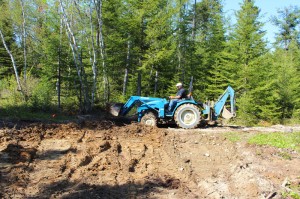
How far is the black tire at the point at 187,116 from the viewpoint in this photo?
Result: 11188 millimetres

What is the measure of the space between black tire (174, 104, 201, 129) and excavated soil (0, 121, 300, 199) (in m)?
1.34

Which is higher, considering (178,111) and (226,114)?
(178,111)

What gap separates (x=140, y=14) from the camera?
18.3 metres

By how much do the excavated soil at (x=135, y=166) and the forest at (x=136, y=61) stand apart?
6509mm

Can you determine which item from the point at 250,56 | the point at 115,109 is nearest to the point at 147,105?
the point at 115,109

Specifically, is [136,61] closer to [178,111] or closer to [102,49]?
[102,49]

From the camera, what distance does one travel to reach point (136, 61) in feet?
63.9

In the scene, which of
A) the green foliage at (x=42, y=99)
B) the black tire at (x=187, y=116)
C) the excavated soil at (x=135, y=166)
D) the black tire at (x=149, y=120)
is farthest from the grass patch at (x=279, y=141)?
the green foliage at (x=42, y=99)

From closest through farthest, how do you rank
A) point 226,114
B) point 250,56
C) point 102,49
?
point 226,114, point 102,49, point 250,56

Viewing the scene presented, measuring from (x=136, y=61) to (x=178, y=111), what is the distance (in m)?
8.96

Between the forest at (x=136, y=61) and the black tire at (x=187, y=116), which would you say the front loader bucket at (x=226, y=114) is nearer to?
the black tire at (x=187, y=116)

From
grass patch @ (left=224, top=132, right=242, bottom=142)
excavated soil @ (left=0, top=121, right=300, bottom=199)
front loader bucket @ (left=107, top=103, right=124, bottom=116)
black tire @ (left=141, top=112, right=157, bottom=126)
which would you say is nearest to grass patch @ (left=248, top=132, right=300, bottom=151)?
excavated soil @ (left=0, top=121, right=300, bottom=199)

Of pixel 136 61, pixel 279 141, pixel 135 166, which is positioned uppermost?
pixel 136 61

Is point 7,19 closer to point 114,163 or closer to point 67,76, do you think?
point 67,76
